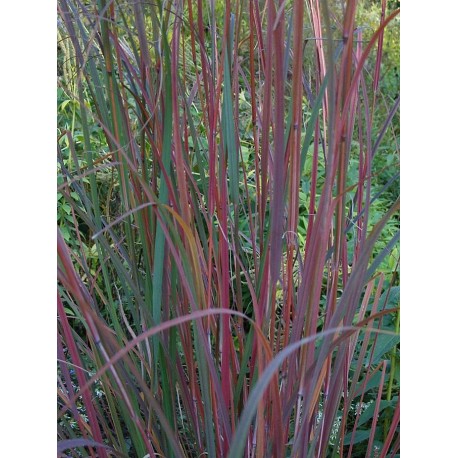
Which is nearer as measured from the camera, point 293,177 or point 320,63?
point 293,177

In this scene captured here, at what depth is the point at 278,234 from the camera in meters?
0.49
